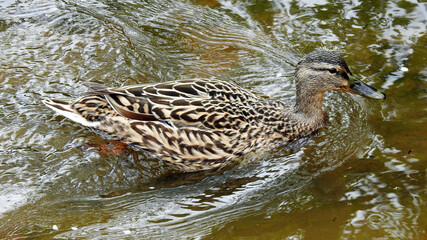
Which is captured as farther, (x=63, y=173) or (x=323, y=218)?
(x=63, y=173)

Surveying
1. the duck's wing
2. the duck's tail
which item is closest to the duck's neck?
the duck's wing

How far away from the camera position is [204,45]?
829cm

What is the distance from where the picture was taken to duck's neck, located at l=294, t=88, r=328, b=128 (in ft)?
22.0

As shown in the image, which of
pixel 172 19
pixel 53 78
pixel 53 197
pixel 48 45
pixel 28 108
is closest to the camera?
pixel 53 197

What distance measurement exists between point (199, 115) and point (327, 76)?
5.62 feet

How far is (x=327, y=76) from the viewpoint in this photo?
21.2 ft

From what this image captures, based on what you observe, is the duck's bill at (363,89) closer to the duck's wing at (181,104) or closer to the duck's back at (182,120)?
the duck's back at (182,120)

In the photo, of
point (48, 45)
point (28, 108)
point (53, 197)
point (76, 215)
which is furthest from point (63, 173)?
point (48, 45)

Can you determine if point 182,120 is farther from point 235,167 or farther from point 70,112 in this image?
point 70,112

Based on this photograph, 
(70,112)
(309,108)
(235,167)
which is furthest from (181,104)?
(309,108)

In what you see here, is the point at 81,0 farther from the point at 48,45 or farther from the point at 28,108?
the point at 28,108

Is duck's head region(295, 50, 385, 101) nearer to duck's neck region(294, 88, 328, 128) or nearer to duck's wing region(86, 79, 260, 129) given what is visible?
duck's neck region(294, 88, 328, 128)

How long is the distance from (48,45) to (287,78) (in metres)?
3.73

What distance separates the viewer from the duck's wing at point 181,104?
→ 6.08 m
